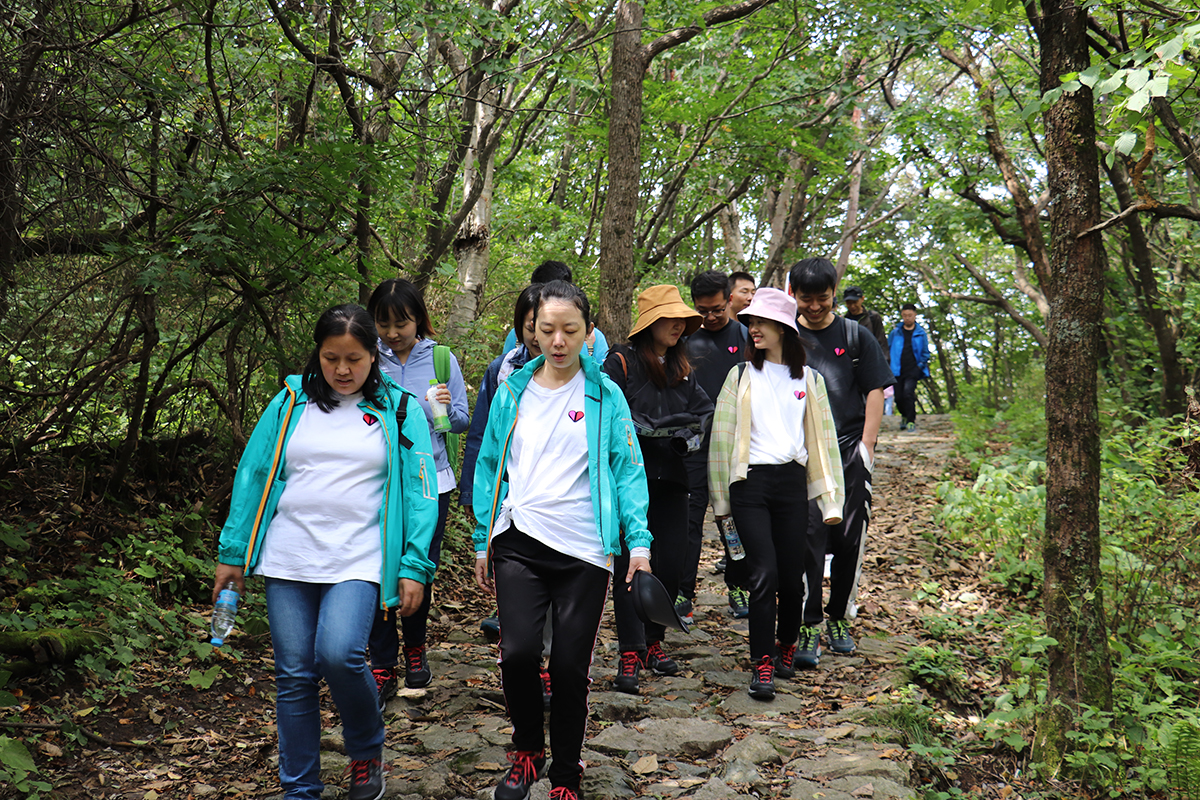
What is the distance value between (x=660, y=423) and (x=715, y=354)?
1546mm

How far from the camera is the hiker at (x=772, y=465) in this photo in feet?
16.3

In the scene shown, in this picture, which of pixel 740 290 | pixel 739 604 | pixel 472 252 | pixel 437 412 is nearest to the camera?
pixel 437 412

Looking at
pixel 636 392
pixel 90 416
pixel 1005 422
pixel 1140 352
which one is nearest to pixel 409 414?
pixel 636 392

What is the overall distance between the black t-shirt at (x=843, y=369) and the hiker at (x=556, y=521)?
8.34ft

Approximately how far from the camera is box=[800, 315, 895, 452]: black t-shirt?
5.78 m

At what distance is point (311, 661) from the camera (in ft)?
10.8

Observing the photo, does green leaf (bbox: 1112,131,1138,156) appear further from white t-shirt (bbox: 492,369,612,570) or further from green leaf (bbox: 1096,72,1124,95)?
white t-shirt (bbox: 492,369,612,570)

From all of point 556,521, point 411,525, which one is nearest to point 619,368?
point 556,521

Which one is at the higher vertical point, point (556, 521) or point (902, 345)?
point (902, 345)

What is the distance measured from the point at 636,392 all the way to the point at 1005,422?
13039 millimetres

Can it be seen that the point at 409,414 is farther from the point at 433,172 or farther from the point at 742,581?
the point at 433,172

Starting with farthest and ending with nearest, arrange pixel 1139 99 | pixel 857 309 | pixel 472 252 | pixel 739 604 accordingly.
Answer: pixel 857 309 → pixel 472 252 → pixel 739 604 → pixel 1139 99

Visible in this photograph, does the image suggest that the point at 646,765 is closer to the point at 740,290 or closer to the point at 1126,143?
the point at 1126,143

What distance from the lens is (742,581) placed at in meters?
5.24
